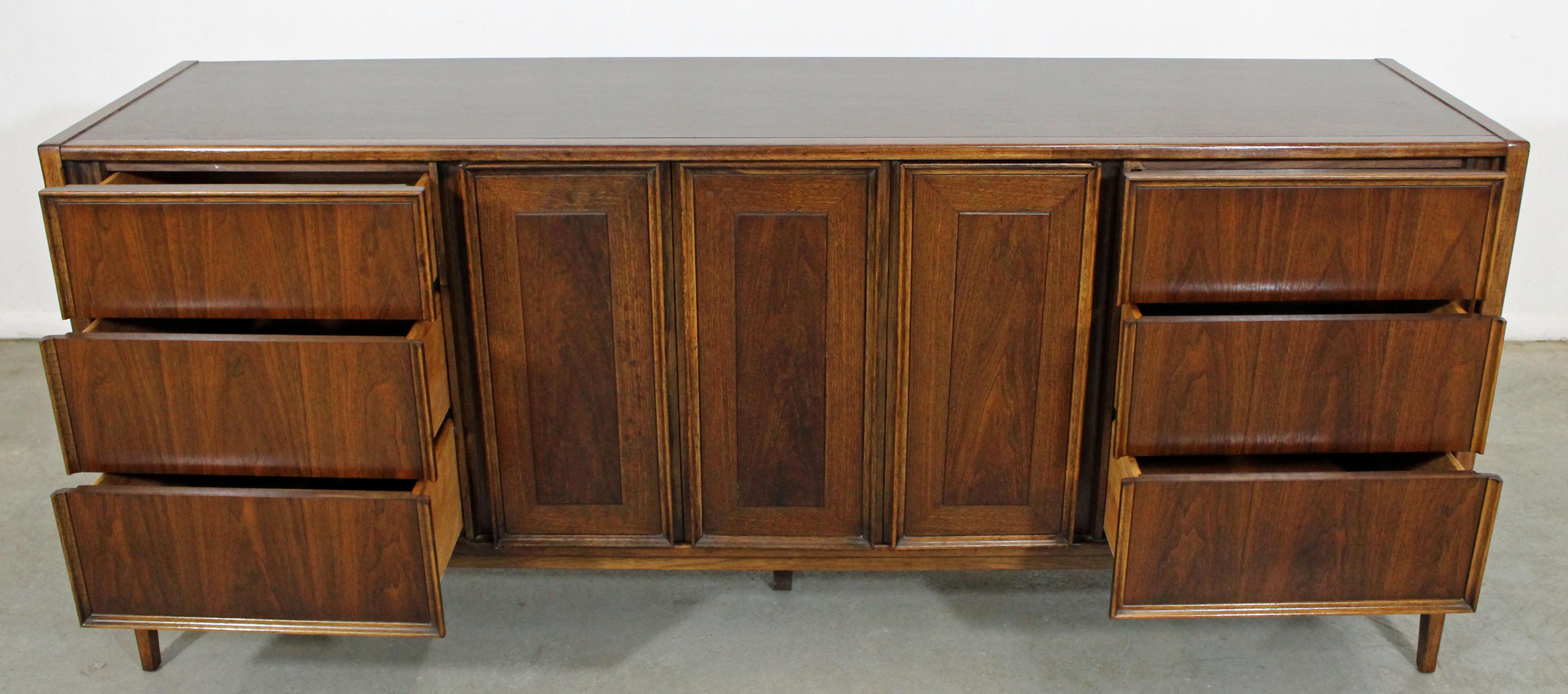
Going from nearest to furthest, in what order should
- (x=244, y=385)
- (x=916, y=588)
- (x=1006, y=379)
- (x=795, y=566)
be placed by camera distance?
1. (x=244, y=385)
2. (x=1006, y=379)
3. (x=795, y=566)
4. (x=916, y=588)

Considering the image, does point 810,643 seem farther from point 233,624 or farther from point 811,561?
point 233,624

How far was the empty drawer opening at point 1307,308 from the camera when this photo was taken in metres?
1.67

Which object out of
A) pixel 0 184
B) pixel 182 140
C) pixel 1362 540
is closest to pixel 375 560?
pixel 182 140

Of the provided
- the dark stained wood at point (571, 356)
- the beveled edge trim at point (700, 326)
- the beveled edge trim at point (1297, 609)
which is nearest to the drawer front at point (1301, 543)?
the beveled edge trim at point (1297, 609)

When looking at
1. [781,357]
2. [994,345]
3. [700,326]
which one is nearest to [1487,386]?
[994,345]

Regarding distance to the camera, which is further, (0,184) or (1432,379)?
(0,184)

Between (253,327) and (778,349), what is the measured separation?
2.24ft

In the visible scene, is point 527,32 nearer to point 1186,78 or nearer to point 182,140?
point 182,140

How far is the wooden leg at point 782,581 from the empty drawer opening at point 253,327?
2.11 ft

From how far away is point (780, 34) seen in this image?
2.61m

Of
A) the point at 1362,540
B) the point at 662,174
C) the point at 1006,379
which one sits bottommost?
the point at 1362,540

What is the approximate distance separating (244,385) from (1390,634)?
1.53 m

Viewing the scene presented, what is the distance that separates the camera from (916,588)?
79.5 inches

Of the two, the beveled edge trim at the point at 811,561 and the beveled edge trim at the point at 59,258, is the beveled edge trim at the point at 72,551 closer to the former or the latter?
the beveled edge trim at the point at 59,258
